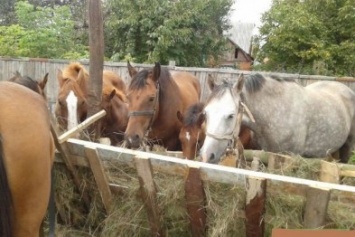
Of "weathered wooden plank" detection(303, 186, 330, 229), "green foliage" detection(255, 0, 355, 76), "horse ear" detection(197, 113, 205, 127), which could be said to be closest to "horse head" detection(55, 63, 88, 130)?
"horse ear" detection(197, 113, 205, 127)

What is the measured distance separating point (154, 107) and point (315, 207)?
2446 mm

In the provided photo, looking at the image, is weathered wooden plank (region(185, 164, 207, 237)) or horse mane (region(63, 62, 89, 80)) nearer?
weathered wooden plank (region(185, 164, 207, 237))

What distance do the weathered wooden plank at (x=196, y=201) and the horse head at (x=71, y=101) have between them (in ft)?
7.82

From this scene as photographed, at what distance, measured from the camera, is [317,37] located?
14.7 meters

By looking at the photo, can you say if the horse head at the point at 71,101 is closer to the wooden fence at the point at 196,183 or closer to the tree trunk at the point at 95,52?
the tree trunk at the point at 95,52

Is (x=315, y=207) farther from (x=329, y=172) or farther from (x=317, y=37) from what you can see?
(x=317, y=37)

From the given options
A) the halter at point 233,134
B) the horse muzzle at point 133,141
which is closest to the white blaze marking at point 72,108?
the horse muzzle at point 133,141

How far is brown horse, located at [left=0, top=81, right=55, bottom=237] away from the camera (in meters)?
1.96

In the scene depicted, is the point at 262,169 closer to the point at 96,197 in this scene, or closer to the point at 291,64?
the point at 96,197

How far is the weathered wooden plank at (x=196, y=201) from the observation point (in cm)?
232

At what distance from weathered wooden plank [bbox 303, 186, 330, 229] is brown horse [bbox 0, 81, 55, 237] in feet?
4.68

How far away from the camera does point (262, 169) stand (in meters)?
3.25

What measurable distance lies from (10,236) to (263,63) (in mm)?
16249

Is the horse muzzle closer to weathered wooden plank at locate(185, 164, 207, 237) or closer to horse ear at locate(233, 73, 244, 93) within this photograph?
horse ear at locate(233, 73, 244, 93)
